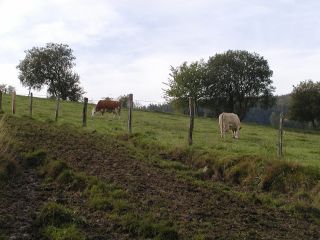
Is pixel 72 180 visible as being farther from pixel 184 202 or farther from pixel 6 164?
pixel 184 202

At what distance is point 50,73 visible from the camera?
7962cm

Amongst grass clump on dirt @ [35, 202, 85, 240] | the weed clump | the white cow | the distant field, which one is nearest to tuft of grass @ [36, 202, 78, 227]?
grass clump on dirt @ [35, 202, 85, 240]

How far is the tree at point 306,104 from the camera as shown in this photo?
249 ft

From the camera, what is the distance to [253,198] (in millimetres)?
11258

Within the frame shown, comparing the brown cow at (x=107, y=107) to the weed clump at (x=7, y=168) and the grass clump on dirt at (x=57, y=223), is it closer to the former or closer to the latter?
the weed clump at (x=7, y=168)

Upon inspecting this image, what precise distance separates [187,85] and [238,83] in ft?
26.9

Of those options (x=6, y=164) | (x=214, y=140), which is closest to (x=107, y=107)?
(x=214, y=140)

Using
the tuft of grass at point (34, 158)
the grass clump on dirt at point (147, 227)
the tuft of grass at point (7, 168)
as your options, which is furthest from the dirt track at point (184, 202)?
the tuft of grass at point (7, 168)

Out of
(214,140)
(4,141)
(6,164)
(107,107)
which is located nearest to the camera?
(6,164)

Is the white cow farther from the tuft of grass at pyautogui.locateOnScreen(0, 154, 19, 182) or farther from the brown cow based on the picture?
the brown cow

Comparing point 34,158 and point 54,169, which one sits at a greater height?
point 34,158

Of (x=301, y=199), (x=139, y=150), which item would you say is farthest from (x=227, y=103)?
(x=301, y=199)

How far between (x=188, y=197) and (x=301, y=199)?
2.97 m

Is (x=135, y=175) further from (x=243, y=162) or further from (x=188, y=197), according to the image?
(x=243, y=162)
